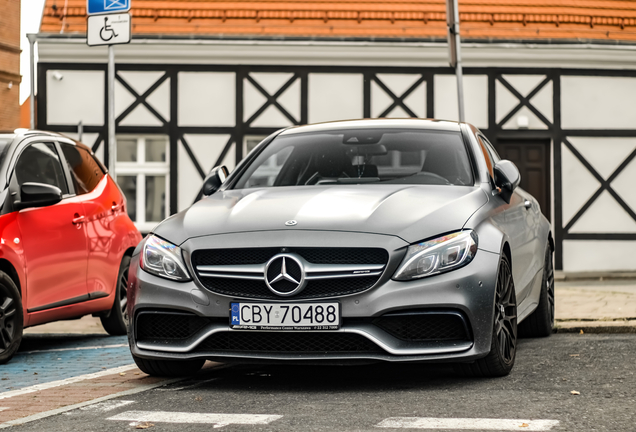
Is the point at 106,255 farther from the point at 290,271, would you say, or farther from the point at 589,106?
the point at 589,106

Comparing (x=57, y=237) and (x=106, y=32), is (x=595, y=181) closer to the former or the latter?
(x=106, y=32)

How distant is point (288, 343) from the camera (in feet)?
17.7

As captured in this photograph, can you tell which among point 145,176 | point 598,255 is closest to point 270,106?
point 145,176

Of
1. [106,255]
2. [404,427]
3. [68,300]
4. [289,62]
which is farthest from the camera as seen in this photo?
[289,62]

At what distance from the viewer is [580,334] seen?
8.57m

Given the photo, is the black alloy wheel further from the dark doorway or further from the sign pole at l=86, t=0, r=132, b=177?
the dark doorway

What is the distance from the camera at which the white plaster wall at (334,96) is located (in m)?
17.7

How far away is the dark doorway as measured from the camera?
17859mm

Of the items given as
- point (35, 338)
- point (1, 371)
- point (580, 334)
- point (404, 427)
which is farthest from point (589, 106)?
point (404, 427)

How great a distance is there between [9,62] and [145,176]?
15.1 metres

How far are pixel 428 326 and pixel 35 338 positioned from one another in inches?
200

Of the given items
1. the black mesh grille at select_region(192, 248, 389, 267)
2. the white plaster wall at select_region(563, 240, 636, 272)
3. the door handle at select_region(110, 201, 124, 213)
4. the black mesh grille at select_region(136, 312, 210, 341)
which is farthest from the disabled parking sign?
the white plaster wall at select_region(563, 240, 636, 272)

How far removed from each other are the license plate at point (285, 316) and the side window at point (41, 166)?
2.89 metres

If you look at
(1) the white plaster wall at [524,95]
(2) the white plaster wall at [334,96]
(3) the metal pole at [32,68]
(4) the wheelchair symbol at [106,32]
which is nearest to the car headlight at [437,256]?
(4) the wheelchair symbol at [106,32]
